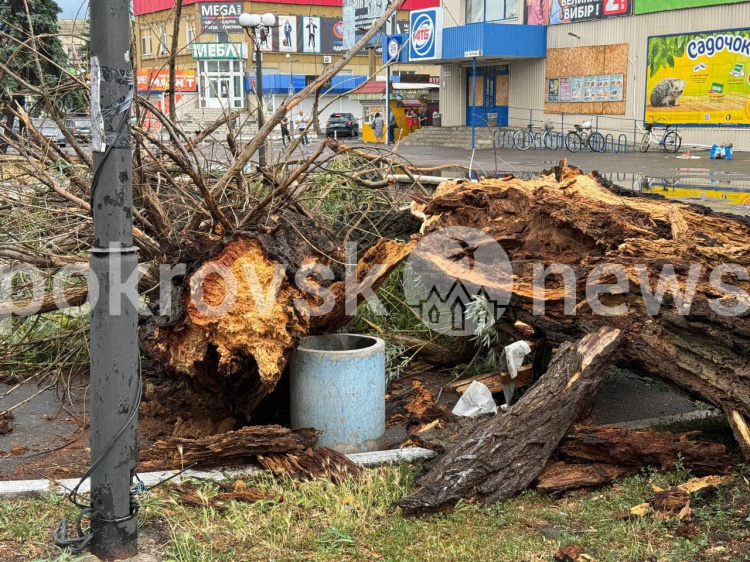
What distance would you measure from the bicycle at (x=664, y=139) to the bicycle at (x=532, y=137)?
11.4 feet

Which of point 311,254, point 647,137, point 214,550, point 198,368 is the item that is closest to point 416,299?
point 311,254

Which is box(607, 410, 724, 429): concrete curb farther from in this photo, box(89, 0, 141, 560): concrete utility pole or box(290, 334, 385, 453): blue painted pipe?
box(89, 0, 141, 560): concrete utility pole

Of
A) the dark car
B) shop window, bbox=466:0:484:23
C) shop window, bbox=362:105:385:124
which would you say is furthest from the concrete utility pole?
the dark car

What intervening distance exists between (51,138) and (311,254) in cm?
256

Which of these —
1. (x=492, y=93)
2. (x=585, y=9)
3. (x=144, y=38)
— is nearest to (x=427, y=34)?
(x=492, y=93)

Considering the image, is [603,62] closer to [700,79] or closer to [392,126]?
[700,79]

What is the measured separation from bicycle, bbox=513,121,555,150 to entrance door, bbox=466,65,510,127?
3.85 m

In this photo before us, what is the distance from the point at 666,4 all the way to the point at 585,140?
5170mm

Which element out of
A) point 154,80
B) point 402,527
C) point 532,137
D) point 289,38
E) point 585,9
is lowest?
point 402,527

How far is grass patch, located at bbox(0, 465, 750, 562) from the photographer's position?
3.63 m

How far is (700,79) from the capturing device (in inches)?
1088

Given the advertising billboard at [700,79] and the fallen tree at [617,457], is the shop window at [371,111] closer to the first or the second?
the advertising billboard at [700,79]

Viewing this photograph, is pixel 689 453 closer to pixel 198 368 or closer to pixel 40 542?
pixel 198 368

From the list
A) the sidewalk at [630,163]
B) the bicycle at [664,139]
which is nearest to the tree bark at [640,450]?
the sidewalk at [630,163]
